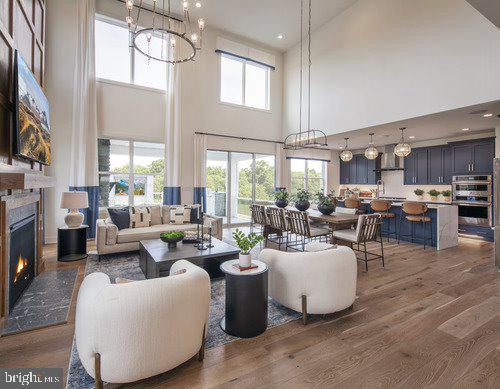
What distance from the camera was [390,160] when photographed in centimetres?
830

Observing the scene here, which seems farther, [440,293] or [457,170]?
[457,170]

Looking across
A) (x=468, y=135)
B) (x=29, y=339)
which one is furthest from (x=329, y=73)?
(x=29, y=339)

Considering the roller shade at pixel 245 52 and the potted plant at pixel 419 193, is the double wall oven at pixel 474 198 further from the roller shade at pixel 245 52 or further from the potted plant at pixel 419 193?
the roller shade at pixel 245 52

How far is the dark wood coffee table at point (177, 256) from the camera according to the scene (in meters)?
3.03

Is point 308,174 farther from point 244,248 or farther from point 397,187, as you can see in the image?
point 244,248

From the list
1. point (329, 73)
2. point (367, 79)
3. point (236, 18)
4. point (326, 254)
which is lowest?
point (326, 254)

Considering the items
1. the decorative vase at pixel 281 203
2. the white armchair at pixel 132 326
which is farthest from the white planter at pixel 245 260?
the decorative vase at pixel 281 203

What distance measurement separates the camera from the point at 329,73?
6684mm

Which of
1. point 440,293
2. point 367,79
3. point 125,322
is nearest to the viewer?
point 125,322

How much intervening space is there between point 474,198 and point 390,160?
247 cm

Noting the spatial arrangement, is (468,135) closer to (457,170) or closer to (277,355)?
(457,170)

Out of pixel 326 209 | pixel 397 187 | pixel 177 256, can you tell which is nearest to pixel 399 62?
pixel 326 209

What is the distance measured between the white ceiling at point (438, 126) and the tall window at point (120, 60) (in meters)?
4.85

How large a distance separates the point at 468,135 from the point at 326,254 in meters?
6.95
